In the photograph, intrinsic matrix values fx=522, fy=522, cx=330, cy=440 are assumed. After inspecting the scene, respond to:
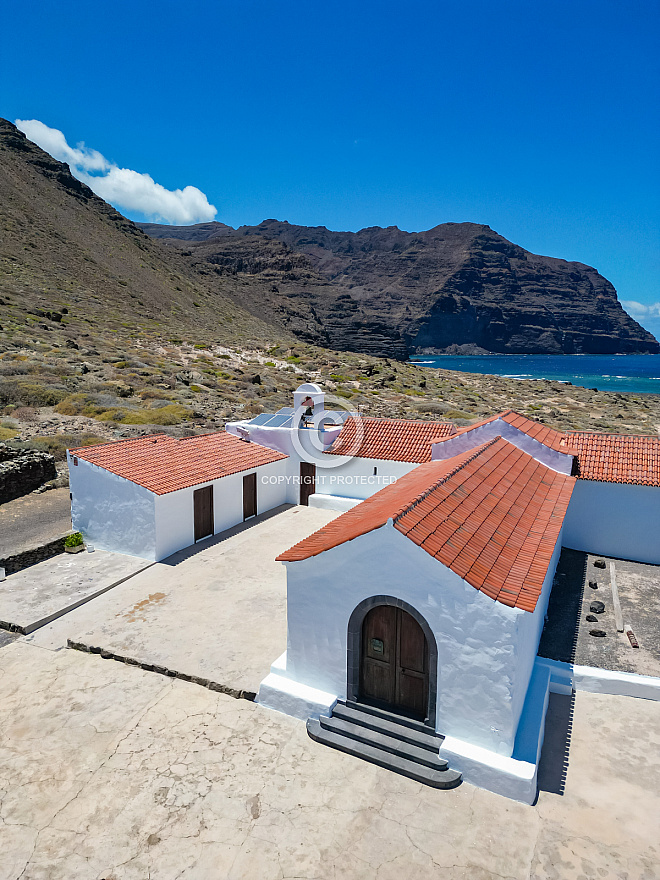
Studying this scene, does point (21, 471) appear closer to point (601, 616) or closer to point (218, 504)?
point (218, 504)

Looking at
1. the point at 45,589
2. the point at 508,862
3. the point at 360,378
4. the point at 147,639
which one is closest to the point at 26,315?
the point at 360,378

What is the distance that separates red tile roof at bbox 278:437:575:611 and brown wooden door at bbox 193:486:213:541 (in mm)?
6321

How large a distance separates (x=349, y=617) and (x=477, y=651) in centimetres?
184

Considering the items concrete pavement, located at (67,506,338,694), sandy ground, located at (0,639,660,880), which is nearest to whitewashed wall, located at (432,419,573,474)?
concrete pavement, located at (67,506,338,694)

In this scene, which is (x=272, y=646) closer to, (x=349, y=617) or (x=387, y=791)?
(x=349, y=617)

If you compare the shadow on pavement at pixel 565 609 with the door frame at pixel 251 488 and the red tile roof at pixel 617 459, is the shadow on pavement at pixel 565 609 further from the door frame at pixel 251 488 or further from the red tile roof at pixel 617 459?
the door frame at pixel 251 488

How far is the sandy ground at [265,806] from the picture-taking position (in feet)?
19.0

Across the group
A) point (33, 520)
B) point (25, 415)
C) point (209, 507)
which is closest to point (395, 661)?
point (209, 507)

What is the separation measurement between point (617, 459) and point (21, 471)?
2052 centimetres

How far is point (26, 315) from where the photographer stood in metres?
45.2

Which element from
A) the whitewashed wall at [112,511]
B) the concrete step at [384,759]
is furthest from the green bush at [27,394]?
the concrete step at [384,759]

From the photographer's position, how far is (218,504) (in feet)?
53.0

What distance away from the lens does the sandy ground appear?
5.79m

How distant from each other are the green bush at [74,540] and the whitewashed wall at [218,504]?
8.30 ft
